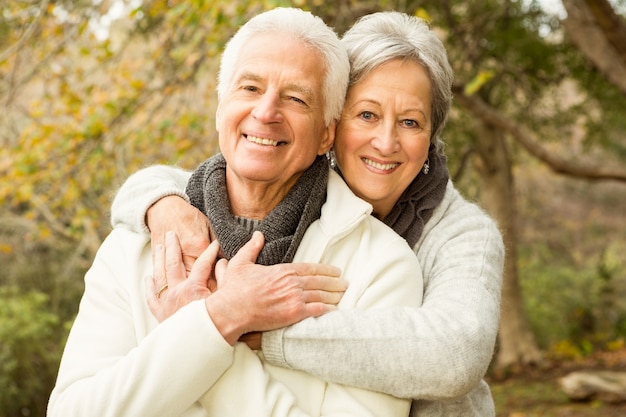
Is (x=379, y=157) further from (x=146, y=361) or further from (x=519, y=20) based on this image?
(x=519, y=20)

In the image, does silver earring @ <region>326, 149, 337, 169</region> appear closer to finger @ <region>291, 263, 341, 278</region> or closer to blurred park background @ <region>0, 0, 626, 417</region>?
finger @ <region>291, 263, 341, 278</region>

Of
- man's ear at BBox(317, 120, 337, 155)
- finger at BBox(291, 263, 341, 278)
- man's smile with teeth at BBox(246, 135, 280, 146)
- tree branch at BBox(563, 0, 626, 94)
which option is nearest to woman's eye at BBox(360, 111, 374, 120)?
man's ear at BBox(317, 120, 337, 155)

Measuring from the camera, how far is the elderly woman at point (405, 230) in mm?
1773

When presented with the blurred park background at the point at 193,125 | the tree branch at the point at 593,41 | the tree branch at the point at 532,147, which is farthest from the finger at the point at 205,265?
the tree branch at the point at 593,41

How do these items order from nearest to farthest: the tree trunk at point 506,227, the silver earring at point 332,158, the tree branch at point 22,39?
the silver earring at point 332,158
the tree branch at point 22,39
the tree trunk at point 506,227

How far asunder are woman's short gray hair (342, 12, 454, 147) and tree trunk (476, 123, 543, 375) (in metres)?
6.99

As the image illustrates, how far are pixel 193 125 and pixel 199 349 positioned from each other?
3837mm

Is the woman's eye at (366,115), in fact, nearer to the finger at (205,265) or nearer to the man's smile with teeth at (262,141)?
the man's smile with teeth at (262,141)

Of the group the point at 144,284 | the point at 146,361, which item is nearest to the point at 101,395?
the point at 146,361

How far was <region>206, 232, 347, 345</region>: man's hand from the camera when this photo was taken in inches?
69.4

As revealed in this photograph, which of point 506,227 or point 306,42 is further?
point 506,227

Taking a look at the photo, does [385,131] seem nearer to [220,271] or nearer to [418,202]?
[418,202]

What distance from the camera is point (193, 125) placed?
5.40 meters

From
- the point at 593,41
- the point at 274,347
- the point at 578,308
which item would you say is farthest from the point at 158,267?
the point at 578,308
